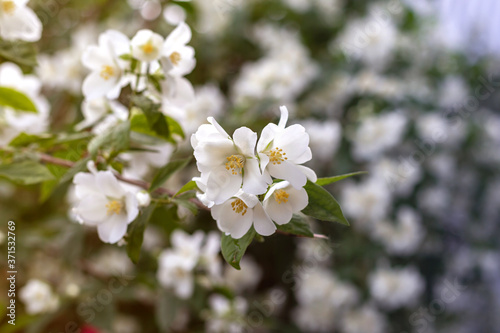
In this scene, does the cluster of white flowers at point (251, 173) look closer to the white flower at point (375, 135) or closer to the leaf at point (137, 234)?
the leaf at point (137, 234)

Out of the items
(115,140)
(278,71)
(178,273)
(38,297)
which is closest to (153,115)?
(115,140)

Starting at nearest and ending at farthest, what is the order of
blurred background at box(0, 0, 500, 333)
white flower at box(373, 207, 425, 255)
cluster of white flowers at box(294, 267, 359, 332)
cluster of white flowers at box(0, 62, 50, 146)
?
cluster of white flowers at box(0, 62, 50, 146)
blurred background at box(0, 0, 500, 333)
cluster of white flowers at box(294, 267, 359, 332)
white flower at box(373, 207, 425, 255)

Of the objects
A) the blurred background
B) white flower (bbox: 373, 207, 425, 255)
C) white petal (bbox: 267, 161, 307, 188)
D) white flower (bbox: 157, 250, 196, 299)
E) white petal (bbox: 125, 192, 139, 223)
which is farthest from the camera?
white flower (bbox: 373, 207, 425, 255)

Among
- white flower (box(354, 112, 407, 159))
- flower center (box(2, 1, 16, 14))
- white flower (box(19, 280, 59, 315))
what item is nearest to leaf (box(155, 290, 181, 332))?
white flower (box(19, 280, 59, 315))

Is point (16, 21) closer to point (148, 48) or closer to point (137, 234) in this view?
point (148, 48)

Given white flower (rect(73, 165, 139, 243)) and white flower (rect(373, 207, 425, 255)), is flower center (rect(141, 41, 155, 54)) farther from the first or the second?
white flower (rect(373, 207, 425, 255))

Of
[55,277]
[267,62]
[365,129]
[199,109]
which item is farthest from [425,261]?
Answer: [55,277]

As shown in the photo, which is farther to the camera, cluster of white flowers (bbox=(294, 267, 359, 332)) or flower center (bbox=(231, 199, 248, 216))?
cluster of white flowers (bbox=(294, 267, 359, 332))

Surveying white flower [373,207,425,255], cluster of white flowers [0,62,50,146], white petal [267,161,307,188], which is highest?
white petal [267,161,307,188]
